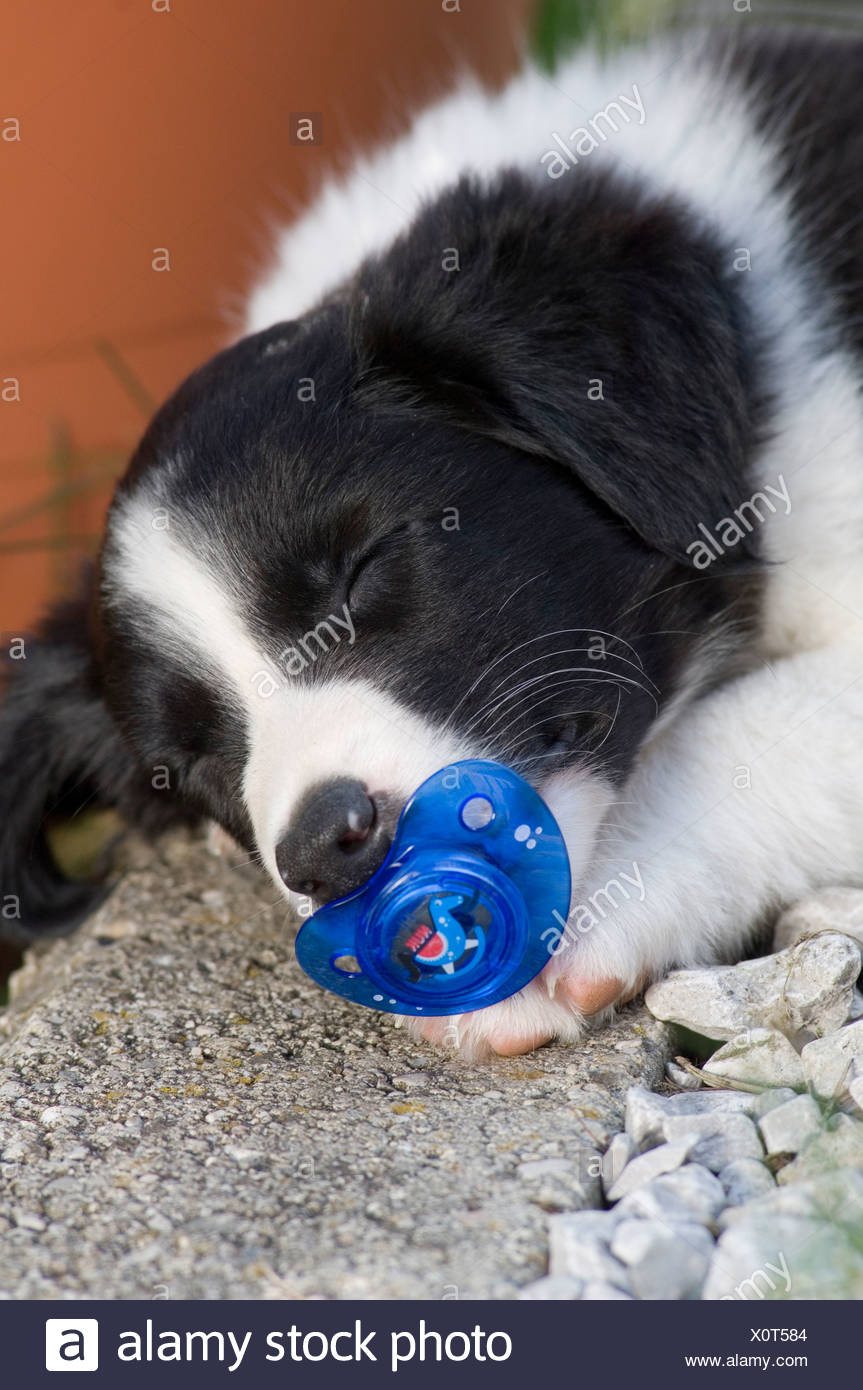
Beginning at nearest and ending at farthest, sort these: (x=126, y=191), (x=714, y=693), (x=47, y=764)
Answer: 1. (x=714, y=693)
2. (x=47, y=764)
3. (x=126, y=191)

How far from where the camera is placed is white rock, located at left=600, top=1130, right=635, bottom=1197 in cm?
167

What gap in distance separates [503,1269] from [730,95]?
2.16m

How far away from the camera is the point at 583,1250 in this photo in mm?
1465

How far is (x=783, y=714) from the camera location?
7.68 ft

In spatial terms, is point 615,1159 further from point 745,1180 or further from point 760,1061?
point 760,1061

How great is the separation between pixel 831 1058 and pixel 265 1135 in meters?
0.70

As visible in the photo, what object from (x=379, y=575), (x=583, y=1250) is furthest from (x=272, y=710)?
(x=583, y=1250)

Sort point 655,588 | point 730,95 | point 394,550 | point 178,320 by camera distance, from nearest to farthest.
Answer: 1. point 394,550
2. point 655,588
3. point 730,95
4. point 178,320

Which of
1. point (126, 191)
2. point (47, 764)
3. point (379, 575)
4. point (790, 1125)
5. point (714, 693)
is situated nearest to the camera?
point (790, 1125)

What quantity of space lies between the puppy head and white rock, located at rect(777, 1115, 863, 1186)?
0.59m

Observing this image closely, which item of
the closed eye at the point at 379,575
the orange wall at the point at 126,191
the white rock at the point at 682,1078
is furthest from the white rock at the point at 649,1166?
the orange wall at the point at 126,191

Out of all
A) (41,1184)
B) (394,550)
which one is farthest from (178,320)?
(41,1184)
